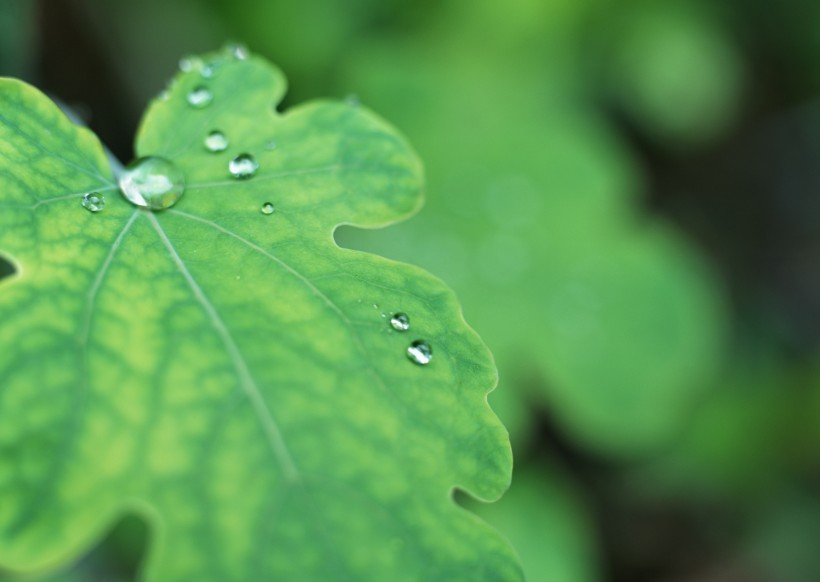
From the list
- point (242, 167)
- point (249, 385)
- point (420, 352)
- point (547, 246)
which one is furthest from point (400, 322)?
point (547, 246)

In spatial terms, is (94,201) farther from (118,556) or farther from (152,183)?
(118,556)

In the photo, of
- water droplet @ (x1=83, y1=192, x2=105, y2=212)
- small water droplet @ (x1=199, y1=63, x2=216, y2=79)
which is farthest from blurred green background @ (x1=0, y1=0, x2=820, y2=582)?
water droplet @ (x1=83, y1=192, x2=105, y2=212)

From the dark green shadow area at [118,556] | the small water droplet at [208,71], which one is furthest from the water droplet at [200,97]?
the dark green shadow area at [118,556]

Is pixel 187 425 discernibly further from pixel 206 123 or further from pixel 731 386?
pixel 731 386

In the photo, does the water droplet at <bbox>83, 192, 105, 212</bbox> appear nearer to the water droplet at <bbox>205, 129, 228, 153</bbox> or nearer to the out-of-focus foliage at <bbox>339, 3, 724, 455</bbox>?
the water droplet at <bbox>205, 129, 228, 153</bbox>

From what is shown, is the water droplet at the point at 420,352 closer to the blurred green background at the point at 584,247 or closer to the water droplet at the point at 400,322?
the water droplet at the point at 400,322

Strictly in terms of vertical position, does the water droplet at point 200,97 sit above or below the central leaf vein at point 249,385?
above

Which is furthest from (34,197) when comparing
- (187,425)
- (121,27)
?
(121,27)
